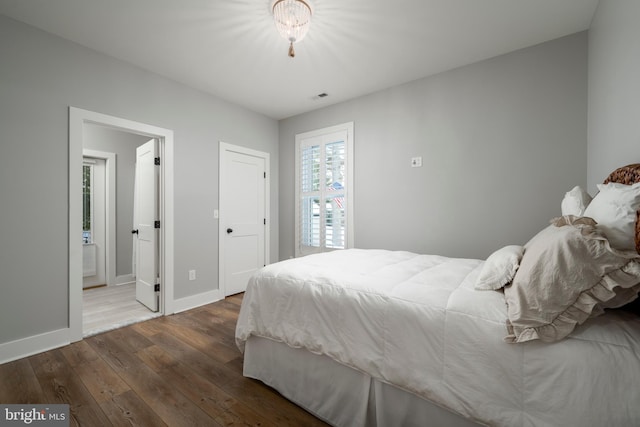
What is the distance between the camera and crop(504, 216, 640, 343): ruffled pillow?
2.96ft

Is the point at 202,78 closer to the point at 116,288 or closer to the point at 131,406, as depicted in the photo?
the point at 131,406

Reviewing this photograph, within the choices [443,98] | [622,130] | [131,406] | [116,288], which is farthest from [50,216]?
[622,130]

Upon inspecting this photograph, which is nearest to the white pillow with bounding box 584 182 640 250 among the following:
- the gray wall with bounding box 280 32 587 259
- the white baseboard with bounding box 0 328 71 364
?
the gray wall with bounding box 280 32 587 259

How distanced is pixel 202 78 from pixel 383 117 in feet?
7.32

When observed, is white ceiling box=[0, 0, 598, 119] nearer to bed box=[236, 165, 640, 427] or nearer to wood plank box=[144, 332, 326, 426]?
bed box=[236, 165, 640, 427]

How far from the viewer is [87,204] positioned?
4.38 meters

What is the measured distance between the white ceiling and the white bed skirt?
2.49 meters

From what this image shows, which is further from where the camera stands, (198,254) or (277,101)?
(277,101)

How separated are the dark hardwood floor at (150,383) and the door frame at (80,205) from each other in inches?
17.1

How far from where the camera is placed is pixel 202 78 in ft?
10.3

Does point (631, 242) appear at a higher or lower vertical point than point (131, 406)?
higher

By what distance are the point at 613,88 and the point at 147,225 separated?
4.41 meters

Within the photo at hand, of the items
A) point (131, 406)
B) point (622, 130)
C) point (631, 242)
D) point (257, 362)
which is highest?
point (622, 130)

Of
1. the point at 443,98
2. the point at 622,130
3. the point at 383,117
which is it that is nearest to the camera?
the point at 622,130
